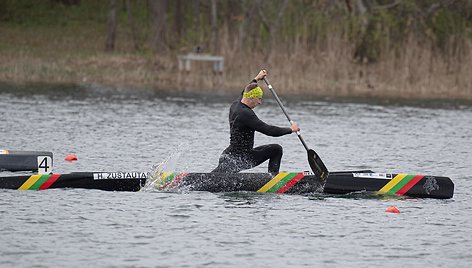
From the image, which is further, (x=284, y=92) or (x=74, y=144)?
(x=284, y=92)

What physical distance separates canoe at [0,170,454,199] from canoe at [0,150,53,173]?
4.04 feet

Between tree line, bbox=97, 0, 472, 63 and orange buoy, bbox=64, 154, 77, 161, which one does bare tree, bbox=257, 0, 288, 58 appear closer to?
tree line, bbox=97, 0, 472, 63

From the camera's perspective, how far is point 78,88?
39.1m

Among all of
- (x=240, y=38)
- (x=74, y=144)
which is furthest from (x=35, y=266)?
(x=240, y=38)

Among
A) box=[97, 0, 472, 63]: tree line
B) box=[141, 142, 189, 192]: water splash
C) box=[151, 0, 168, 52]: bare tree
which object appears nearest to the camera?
box=[141, 142, 189, 192]: water splash

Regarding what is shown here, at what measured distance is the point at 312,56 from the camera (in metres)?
40.6

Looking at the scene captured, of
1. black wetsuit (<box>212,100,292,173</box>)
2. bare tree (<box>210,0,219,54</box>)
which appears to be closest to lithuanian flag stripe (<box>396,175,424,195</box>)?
black wetsuit (<box>212,100,292,173</box>)

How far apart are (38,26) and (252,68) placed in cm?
1844

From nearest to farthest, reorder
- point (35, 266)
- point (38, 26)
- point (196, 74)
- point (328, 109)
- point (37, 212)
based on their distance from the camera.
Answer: point (35, 266)
point (37, 212)
point (328, 109)
point (196, 74)
point (38, 26)

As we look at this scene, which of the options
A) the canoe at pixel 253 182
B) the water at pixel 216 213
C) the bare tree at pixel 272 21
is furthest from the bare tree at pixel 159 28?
the canoe at pixel 253 182

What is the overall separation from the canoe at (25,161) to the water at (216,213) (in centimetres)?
109

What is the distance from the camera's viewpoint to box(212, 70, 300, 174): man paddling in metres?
18.4

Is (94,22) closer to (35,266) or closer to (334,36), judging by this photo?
(334,36)

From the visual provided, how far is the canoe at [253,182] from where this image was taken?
57.7 feet
